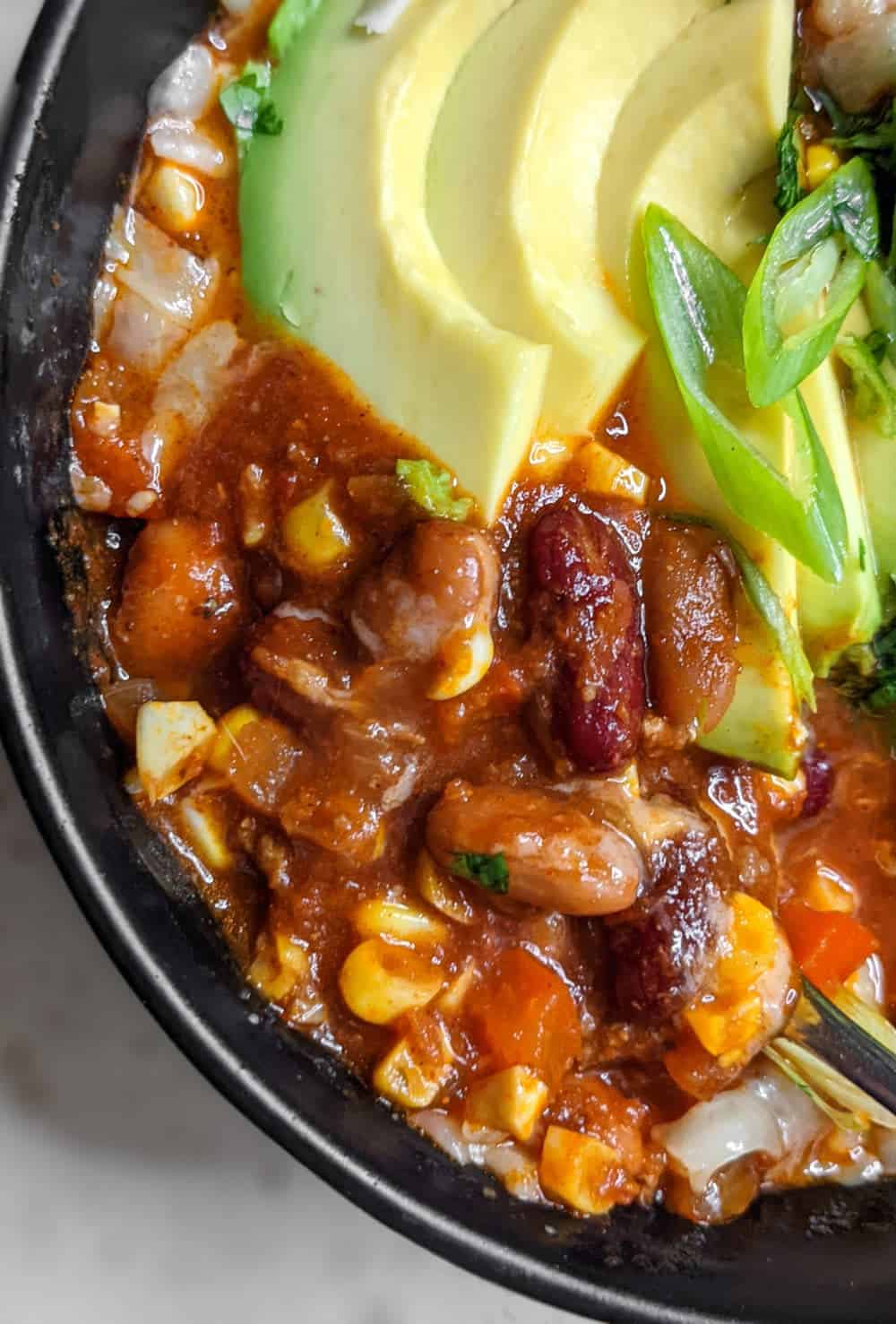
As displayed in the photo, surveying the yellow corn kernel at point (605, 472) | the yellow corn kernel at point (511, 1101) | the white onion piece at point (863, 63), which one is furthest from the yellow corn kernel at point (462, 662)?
the white onion piece at point (863, 63)

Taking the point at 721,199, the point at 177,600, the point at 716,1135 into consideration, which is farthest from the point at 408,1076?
the point at 721,199

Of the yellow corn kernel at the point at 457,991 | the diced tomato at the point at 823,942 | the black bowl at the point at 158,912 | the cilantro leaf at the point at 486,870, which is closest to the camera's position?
the black bowl at the point at 158,912

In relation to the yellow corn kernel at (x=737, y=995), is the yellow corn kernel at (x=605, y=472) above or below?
above

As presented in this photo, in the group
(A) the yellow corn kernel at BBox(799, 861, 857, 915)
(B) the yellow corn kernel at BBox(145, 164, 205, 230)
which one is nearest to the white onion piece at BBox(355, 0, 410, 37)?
(B) the yellow corn kernel at BBox(145, 164, 205, 230)

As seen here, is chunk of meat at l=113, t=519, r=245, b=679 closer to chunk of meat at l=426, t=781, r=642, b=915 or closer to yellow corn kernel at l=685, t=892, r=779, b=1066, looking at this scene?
chunk of meat at l=426, t=781, r=642, b=915

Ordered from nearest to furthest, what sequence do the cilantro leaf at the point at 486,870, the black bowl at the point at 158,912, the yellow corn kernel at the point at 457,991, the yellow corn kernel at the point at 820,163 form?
the black bowl at the point at 158,912 → the cilantro leaf at the point at 486,870 → the yellow corn kernel at the point at 457,991 → the yellow corn kernel at the point at 820,163

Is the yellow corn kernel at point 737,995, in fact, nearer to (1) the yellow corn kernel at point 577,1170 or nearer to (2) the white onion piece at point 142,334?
(1) the yellow corn kernel at point 577,1170

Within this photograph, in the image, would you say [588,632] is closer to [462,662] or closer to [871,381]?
[462,662]

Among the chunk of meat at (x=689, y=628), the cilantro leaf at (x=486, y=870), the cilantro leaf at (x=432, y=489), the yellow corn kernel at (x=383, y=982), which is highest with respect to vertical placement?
the cilantro leaf at (x=432, y=489)
